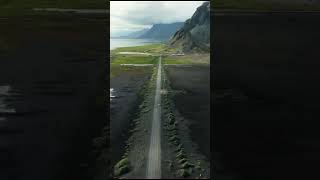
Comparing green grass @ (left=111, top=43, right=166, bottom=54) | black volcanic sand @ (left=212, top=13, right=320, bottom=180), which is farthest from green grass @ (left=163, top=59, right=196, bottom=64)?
green grass @ (left=111, top=43, right=166, bottom=54)

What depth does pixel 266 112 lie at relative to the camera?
19688 millimetres

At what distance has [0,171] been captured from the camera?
13.8 metres

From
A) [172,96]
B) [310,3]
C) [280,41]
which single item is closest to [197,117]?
[172,96]

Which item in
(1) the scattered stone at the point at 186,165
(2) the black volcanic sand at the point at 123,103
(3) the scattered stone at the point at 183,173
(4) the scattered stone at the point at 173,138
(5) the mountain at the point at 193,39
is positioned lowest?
(3) the scattered stone at the point at 183,173

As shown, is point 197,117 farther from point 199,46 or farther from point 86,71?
point 199,46

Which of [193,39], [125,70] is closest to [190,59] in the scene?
[193,39]

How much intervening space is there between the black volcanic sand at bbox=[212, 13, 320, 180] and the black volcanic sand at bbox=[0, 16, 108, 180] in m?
4.92

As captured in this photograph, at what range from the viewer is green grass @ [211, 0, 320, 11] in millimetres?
85188

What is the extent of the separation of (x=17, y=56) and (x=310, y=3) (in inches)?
2654

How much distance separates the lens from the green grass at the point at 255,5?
85188mm

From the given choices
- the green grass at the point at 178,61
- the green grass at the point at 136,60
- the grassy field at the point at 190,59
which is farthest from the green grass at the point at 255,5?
the green grass at the point at 136,60

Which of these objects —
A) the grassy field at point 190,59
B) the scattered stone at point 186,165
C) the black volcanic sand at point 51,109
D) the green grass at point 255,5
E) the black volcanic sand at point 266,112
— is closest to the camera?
the scattered stone at point 186,165

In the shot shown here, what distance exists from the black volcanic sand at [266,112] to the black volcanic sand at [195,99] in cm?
46

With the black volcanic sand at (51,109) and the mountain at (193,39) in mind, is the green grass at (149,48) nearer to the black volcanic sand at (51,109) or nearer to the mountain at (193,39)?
the black volcanic sand at (51,109)
